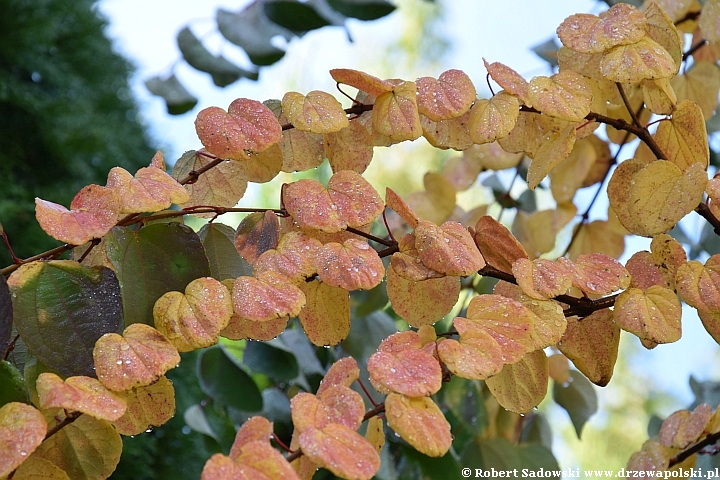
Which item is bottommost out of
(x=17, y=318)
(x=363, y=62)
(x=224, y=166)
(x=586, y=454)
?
(x=17, y=318)

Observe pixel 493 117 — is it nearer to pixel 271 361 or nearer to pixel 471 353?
pixel 471 353

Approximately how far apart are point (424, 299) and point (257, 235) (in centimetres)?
8

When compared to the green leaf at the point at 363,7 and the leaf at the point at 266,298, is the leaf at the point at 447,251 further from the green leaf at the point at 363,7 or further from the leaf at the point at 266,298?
the green leaf at the point at 363,7

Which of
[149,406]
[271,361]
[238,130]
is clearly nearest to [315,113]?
[238,130]

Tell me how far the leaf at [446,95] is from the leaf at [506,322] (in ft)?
0.28

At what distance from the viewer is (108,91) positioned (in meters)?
1.13

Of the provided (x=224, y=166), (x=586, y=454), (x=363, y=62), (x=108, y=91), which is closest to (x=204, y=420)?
(x=224, y=166)

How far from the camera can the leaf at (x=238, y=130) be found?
282mm

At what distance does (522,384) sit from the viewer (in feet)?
0.94

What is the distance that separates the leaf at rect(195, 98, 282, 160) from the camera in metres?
0.28

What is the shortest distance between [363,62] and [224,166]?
9.94 feet

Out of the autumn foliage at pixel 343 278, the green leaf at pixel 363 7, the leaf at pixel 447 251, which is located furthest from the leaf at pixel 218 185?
the green leaf at pixel 363 7

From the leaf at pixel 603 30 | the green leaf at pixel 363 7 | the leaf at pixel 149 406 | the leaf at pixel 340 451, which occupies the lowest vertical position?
the leaf at pixel 340 451

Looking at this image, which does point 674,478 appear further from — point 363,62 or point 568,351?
point 363,62
